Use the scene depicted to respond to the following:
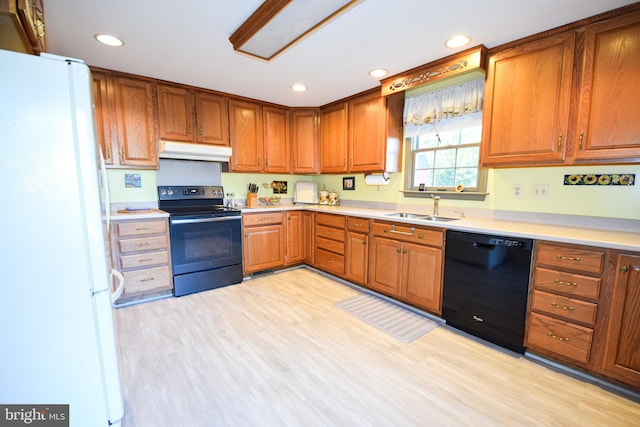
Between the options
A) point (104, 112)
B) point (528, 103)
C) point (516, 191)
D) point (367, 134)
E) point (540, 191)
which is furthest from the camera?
point (367, 134)

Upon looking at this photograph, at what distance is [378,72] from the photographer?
2670 millimetres

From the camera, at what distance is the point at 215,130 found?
3.27 metres

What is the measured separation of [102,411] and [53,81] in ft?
4.77

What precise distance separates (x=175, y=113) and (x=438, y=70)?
109 inches

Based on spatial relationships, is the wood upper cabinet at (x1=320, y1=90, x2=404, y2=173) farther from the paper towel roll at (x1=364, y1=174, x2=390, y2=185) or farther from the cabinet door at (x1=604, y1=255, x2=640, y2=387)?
the cabinet door at (x1=604, y1=255, x2=640, y2=387)

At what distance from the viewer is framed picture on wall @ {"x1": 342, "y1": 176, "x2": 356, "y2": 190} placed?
3855mm

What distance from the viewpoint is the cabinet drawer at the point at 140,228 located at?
256 cm

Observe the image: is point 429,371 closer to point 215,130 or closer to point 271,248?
point 271,248

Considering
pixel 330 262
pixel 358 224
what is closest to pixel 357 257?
pixel 358 224

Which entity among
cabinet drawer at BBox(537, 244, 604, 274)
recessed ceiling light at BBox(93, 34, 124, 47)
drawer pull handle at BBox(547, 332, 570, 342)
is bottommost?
drawer pull handle at BBox(547, 332, 570, 342)

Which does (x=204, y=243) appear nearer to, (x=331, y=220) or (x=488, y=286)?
(x=331, y=220)

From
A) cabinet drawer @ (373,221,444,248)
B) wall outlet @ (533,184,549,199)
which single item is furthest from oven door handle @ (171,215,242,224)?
wall outlet @ (533,184,549,199)

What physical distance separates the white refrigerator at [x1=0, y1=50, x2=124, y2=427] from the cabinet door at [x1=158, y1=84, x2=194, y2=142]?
1.99 meters

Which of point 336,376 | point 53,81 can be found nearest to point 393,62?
point 53,81
